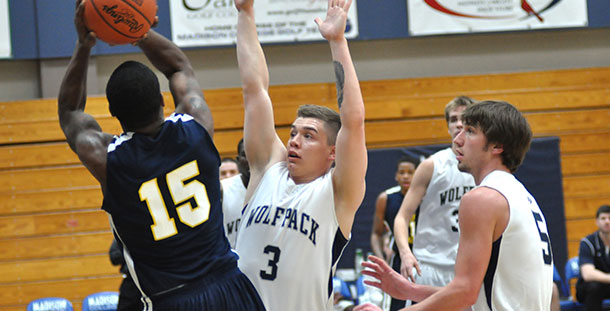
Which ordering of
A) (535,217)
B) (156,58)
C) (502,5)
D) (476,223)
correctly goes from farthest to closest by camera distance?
1. (502,5)
2. (156,58)
3. (535,217)
4. (476,223)

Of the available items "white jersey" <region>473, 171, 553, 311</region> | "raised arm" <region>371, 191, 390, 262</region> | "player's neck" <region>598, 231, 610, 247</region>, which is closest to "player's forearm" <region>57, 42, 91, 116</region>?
"white jersey" <region>473, 171, 553, 311</region>

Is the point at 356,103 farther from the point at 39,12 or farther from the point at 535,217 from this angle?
the point at 39,12

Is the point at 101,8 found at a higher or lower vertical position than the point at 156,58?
higher

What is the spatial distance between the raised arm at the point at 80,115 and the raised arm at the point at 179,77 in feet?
1.02

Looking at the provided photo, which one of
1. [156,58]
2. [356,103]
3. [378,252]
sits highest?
[156,58]

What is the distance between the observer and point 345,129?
3135 mm

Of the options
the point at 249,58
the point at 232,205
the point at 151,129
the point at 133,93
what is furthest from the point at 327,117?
the point at 232,205

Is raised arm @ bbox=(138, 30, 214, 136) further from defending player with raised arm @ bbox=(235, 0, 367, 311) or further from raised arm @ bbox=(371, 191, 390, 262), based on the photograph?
raised arm @ bbox=(371, 191, 390, 262)

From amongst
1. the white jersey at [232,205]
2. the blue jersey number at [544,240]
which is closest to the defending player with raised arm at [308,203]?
the blue jersey number at [544,240]

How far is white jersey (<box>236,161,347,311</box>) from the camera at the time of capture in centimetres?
317

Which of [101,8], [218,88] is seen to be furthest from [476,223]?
[218,88]

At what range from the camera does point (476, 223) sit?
2.81m

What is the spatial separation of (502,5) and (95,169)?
30.7 feet

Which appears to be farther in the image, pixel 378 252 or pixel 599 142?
pixel 599 142
